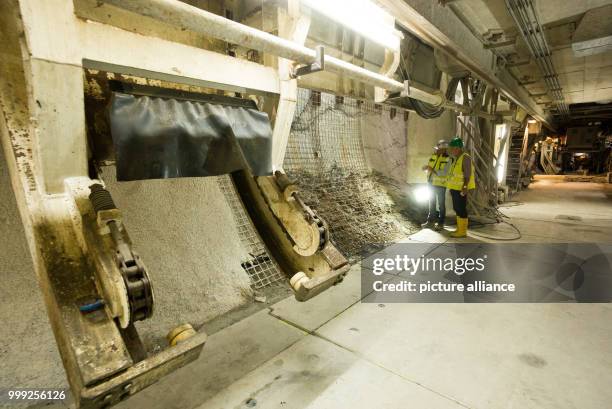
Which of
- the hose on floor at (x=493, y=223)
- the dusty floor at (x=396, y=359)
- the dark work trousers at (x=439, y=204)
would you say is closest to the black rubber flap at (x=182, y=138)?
the dusty floor at (x=396, y=359)

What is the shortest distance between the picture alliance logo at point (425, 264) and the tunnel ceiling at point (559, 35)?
375 cm

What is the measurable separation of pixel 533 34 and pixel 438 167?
114 inches

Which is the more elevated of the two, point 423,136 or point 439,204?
point 423,136

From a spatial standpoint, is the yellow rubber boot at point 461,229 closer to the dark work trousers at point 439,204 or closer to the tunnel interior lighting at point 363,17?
the dark work trousers at point 439,204

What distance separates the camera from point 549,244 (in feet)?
16.9

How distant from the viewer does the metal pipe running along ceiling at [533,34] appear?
14.9 feet

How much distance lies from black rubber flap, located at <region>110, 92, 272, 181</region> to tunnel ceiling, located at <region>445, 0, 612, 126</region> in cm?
387

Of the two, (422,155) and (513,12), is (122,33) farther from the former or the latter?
(422,155)

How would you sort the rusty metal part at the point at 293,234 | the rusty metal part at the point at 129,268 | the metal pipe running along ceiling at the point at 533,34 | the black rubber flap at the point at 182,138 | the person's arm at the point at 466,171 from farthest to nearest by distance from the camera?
the person's arm at the point at 466,171
the metal pipe running along ceiling at the point at 533,34
the rusty metal part at the point at 293,234
the black rubber flap at the point at 182,138
the rusty metal part at the point at 129,268

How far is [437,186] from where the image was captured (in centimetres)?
620

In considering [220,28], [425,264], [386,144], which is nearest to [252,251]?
[220,28]

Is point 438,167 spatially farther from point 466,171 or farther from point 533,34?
point 533,34

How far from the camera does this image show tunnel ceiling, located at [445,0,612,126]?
4746mm

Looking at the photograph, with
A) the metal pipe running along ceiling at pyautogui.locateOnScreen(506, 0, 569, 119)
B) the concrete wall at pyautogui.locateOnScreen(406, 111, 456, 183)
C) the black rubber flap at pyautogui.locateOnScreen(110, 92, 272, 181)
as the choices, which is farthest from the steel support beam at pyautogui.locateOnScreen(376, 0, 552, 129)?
the black rubber flap at pyautogui.locateOnScreen(110, 92, 272, 181)
